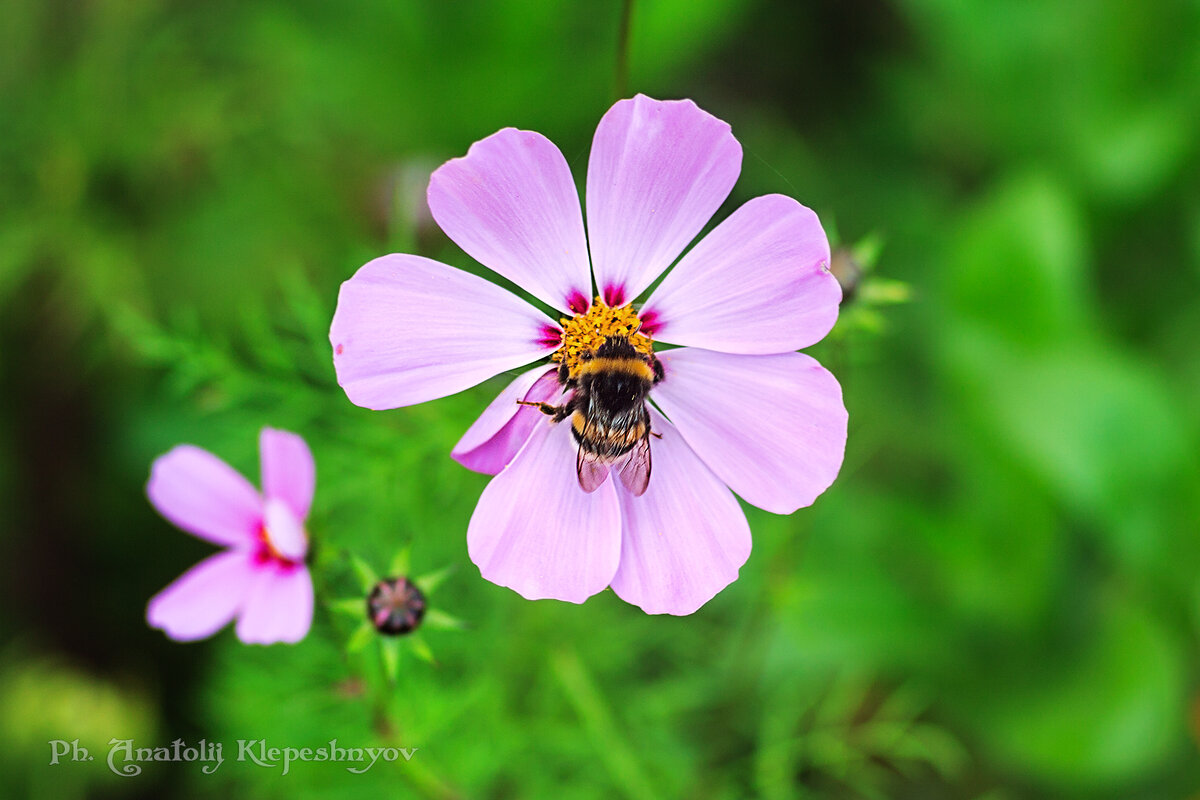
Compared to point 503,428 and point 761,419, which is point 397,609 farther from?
point 761,419

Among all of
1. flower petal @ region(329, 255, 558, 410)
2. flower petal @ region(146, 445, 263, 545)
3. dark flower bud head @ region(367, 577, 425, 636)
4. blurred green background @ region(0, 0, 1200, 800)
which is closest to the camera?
flower petal @ region(329, 255, 558, 410)

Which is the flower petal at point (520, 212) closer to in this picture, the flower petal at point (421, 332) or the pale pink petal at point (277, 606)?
the flower petal at point (421, 332)

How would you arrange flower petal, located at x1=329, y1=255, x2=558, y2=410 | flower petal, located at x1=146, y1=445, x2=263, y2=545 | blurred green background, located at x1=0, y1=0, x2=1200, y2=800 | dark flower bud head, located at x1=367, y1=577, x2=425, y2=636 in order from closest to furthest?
flower petal, located at x1=329, y1=255, x2=558, y2=410, dark flower bud head, located at x1=367, y1=577, x2=425, y2=636, flower petal, located at x1=146, y1=445, x2=263, y2=545, blurred green background, located at x1=0, y1=0, x2=1200, y2=800

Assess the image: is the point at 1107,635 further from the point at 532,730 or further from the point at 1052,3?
the point at 1052,3

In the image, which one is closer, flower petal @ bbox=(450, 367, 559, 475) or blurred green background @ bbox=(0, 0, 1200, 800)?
flower petal @ bbox=(450, 367, 559, 475)

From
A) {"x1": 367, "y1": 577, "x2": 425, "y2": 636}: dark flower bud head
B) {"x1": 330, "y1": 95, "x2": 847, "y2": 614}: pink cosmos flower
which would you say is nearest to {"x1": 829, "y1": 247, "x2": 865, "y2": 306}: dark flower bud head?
{"x1": 330, "y1": 95, "x2": 847, "y2": 614}: pink cosmos flower

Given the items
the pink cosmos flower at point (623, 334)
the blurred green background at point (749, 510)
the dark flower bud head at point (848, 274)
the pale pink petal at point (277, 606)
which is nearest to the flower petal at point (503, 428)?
the pink cosmos flower at point (623, 334)

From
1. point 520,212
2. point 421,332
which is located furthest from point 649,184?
point 421,332

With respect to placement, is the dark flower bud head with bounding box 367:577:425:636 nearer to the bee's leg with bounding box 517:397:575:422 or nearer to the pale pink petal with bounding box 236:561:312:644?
the pale pink petal with bounding box 236:561:312:644
